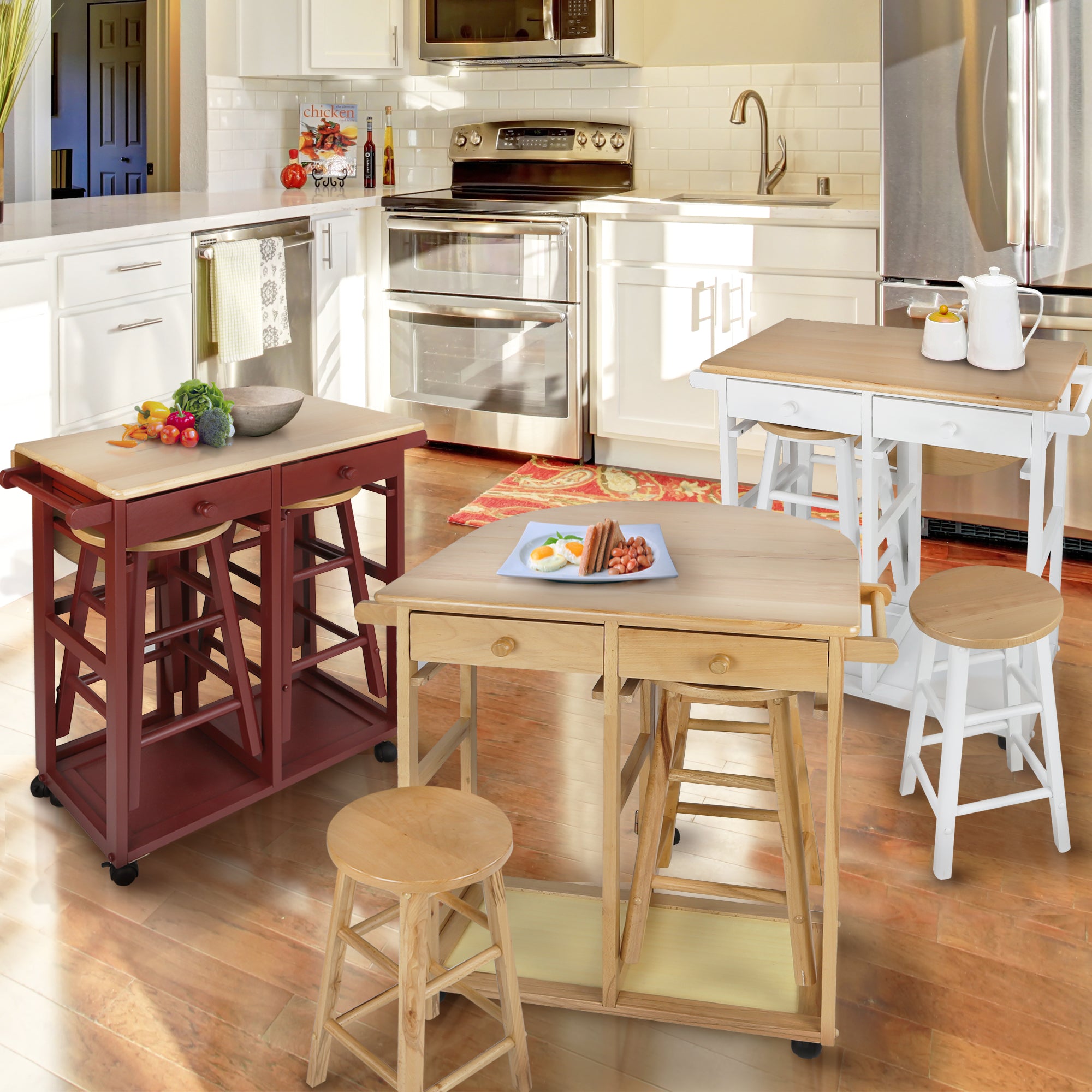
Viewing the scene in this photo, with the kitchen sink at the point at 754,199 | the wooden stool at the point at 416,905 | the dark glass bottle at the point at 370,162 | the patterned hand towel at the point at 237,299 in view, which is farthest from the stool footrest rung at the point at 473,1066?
the dark glass bottle at the point at 370,162

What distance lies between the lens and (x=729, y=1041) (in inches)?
72.6

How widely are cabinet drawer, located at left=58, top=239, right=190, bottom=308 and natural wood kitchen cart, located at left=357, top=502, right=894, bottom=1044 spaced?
2.08m

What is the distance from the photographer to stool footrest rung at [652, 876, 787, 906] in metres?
1.88

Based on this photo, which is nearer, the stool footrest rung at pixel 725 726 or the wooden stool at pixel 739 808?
the wooden stool at pixel 739 808

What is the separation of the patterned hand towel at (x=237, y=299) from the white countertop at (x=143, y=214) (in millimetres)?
96

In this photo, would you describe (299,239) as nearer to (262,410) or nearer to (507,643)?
(262,410)

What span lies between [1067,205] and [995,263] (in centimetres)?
25

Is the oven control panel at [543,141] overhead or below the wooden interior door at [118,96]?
below

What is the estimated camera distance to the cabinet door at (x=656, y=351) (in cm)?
454

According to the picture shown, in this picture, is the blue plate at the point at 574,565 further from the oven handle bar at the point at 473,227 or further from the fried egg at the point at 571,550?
the oven handle bar at the point at 473,227

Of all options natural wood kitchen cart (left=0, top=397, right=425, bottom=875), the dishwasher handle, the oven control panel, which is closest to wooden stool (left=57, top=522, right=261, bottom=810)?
natural wood kitchen cart (left=0, top=397, right=425, bottom=875)

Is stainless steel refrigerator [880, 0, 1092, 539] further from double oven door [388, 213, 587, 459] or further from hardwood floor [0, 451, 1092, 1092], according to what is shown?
hardwood floor [0, 451, 1092, 1092]

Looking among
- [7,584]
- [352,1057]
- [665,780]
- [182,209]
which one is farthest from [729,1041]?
[182,209]

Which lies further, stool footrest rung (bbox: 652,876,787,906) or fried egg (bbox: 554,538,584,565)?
stool footrest rung (bbox: 652,876,787,906)
